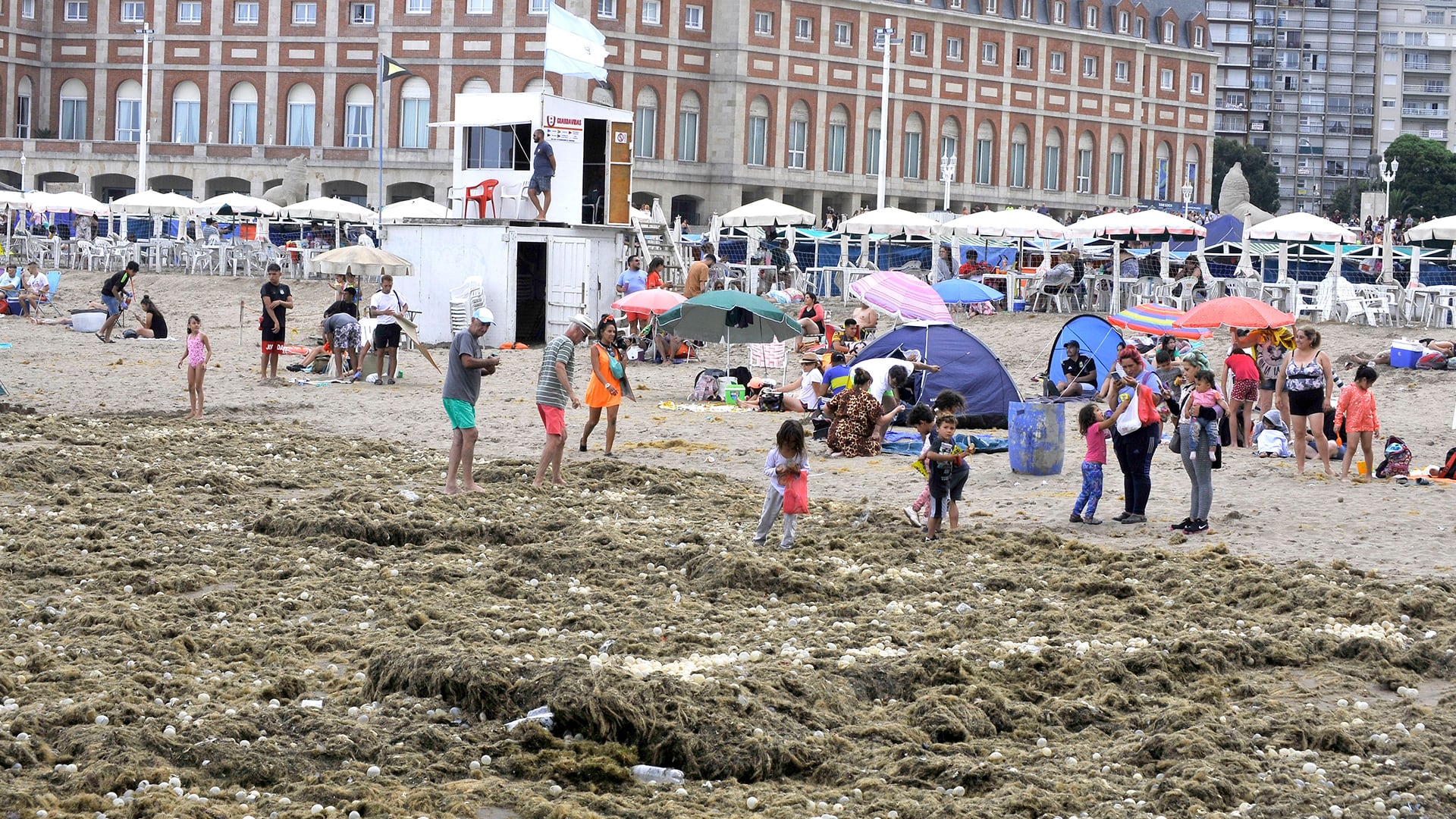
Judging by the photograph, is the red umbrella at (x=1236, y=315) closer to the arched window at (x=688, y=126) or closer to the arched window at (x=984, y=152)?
the arched window at (x=688, y=126)

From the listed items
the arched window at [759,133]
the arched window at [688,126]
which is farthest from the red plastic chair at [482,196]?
the arched window at [759,133]

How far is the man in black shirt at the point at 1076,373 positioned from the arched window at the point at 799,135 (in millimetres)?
45378

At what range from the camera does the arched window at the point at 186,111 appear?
64625mm

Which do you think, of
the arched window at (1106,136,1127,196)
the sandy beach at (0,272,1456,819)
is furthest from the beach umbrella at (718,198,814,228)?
the arched window at (1106,136,1127,196)

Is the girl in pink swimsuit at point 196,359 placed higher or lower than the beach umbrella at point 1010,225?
lower

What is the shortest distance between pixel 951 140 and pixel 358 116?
2306 centimetres

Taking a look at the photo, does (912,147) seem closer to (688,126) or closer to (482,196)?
(688,126)

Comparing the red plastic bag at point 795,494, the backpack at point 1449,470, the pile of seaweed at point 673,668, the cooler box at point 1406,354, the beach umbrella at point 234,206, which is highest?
the beach umbrella at point 234,206

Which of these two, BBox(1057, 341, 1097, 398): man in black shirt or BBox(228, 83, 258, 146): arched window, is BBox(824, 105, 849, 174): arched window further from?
BBox(1057, 341, 1097, 398): man in black shirt

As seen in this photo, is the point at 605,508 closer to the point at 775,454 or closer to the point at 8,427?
the point at 775,454

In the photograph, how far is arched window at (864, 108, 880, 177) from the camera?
220ft

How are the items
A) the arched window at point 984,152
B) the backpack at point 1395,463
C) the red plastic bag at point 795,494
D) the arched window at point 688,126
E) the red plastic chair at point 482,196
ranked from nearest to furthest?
the red plastic bag at point 795,494 → the backpack at point 1395,463 → the red plastic chair at point 482,196 → the arched window at point 688,126 → the arched window at point 984,152

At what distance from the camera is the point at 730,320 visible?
21875 millimetres

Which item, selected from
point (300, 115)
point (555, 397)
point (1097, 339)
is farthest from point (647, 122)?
point (555, 397)
